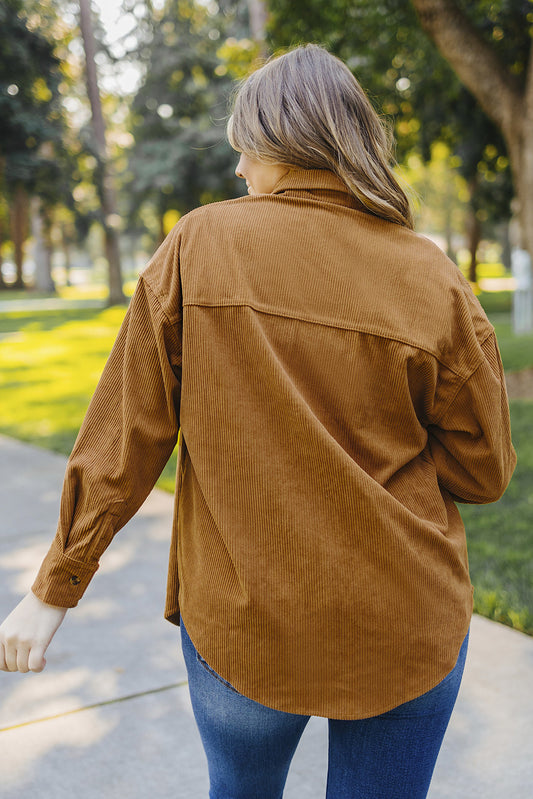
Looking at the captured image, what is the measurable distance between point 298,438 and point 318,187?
1.27ft

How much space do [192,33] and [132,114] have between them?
359 cm

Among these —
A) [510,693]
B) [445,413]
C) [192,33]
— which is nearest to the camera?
[445,413]

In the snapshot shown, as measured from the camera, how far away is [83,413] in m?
9.02

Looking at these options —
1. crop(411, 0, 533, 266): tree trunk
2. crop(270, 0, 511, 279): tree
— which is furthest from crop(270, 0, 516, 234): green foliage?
crop(411, 0, 533, 266): tree trunk

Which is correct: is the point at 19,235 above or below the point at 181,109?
below

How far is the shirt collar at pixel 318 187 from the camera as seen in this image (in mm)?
1274

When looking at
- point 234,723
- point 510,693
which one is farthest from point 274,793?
point 510,693

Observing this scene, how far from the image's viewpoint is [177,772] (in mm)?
2635

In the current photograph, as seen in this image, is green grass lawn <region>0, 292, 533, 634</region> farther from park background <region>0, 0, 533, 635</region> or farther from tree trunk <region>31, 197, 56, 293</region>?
tree trunk <region>31, 197, 56, 293</region>

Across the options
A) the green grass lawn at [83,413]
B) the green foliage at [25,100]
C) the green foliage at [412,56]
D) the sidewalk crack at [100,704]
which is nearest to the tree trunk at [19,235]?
the green grass lawn at [83,413]

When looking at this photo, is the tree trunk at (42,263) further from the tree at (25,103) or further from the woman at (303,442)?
the woman at (303,442)

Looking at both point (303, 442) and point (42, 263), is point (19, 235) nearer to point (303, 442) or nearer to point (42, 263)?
point (42, 263)

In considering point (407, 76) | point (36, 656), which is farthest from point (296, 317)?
point (407, 76)

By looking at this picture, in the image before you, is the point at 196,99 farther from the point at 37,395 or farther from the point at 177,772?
the point at 177,772
